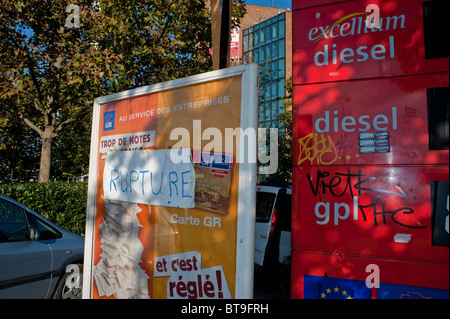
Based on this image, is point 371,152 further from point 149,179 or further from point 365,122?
point 149,179

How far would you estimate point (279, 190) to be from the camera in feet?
24.4

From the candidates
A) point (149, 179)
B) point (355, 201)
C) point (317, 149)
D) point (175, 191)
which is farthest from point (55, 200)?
point (355, 201)

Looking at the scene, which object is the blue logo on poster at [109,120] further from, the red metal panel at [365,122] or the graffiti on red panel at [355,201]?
the graffiti on red panel at [355,201]

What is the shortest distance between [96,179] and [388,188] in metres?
2.81

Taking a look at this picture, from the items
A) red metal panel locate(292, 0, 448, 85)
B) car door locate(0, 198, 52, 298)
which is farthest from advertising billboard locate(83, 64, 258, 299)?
car door locate(0, 198, 52, 298)

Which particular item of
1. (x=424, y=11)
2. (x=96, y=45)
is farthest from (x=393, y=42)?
(x=96, y=45)

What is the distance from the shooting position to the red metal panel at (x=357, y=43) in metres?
2.47

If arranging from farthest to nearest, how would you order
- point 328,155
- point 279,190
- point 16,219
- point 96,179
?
point 279,190 < point 16,219 < point 96,179 < point 328,155

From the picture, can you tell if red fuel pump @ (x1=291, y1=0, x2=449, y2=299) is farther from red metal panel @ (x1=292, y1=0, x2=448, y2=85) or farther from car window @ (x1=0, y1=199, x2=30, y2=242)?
car window @ (x1=0, y1=199, x2=30, y2=242)

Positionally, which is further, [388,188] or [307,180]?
[307,180]

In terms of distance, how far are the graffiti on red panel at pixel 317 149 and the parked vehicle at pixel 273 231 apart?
4721 millimetres

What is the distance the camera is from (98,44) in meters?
10.2

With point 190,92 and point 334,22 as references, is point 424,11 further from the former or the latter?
point 190,92
